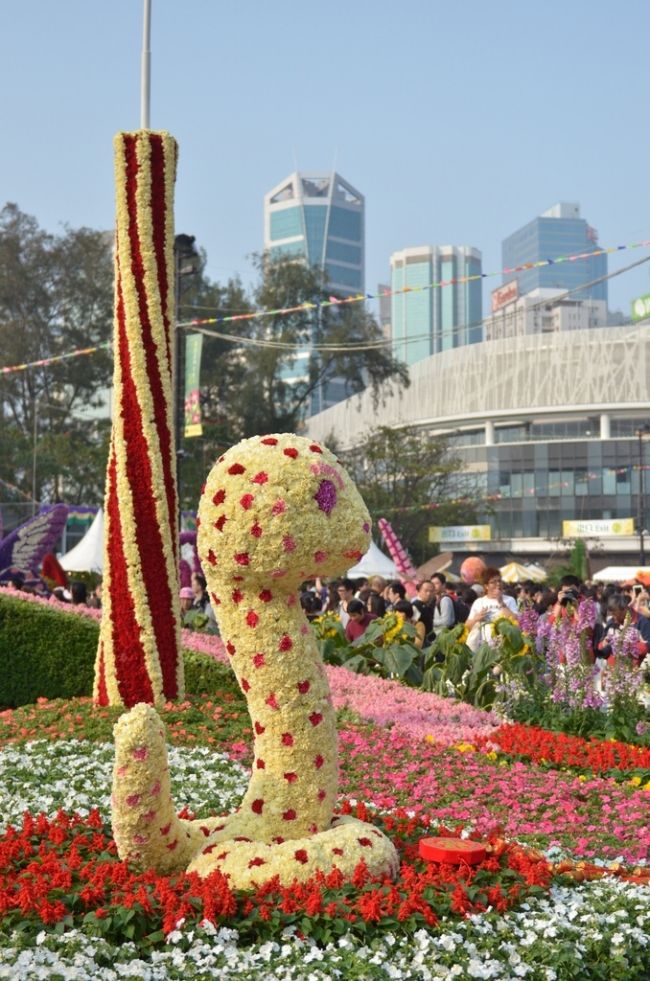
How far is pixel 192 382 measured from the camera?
2169 cm

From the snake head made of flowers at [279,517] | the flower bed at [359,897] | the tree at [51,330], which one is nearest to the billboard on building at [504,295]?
the tree at [51,330]

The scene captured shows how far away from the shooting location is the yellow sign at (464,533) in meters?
53.3

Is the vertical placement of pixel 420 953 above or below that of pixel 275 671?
below

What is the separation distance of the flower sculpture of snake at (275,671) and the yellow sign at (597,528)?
57624 millimetres

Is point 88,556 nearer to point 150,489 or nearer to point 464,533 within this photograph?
point 150,489

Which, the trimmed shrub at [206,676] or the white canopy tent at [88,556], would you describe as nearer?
the trimmed shrub at [206,676]

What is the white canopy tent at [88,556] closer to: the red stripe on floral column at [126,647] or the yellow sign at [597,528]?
the red stripe on floral column at [126,647]

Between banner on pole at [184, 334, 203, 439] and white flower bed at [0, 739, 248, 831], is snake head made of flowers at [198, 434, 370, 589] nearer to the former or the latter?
white flower bed at [0, 739, 248, 831]

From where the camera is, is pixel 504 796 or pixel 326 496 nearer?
pixel 326 496

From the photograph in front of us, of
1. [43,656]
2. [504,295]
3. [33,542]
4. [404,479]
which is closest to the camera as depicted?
[43,656]

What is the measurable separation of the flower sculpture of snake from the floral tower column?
4307 mm

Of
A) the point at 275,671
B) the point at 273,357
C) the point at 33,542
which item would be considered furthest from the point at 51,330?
the point at 275,671

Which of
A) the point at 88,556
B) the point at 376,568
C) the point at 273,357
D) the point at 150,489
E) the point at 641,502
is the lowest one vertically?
the point at 376,568

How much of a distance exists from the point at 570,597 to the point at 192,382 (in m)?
11.6
